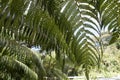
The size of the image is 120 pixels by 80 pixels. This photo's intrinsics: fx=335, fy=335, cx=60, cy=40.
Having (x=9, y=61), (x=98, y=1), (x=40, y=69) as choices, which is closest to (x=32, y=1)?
(x=98, y=1)

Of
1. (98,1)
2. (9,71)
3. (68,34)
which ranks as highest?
(9,71)

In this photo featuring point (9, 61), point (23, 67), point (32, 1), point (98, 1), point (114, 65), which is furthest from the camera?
point (114, 65)

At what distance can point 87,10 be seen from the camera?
1812 mm

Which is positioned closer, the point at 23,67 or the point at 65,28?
the point at 65,28

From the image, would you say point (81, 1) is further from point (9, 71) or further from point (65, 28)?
point (9, 71)

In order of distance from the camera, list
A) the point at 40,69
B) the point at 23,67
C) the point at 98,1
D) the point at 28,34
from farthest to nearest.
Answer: the point at 40,69 → the point at 23,67 → the point at 28,34 → the point at 98,1

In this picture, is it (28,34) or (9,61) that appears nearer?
(28,34)

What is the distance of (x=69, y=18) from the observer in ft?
6.04

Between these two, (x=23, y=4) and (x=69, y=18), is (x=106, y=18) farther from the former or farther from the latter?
(x=23, y=4)

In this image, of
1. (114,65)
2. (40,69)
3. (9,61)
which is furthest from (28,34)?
(114,65)

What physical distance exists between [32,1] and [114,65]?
17992 mm

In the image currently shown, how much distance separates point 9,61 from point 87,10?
284 inches

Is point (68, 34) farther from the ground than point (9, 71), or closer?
closer

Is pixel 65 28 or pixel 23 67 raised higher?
pixel 23 67
